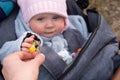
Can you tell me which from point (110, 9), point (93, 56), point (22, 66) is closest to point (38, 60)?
point (22, 66)

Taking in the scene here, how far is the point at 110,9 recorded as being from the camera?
10.9ft

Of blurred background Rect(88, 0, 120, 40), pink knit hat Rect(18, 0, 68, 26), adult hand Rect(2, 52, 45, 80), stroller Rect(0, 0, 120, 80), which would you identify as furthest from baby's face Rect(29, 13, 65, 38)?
blurred background Rect(88, 0, 120, 40)

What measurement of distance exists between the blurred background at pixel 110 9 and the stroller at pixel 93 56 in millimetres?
980

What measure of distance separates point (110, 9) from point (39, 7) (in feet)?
4.43

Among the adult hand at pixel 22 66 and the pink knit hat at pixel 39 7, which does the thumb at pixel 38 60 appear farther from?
the pink knit hat at pixel 39 7

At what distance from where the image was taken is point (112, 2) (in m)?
3.40

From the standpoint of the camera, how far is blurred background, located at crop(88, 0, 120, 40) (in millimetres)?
3180

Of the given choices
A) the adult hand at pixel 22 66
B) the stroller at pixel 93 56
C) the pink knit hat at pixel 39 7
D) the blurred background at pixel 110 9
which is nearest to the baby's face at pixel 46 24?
the pink knit hat at pixel 39 7

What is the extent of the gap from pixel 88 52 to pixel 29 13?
0.41m

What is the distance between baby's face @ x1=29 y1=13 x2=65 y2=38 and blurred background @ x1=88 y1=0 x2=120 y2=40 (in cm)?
109

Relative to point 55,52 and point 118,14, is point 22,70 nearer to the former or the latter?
point 55,52

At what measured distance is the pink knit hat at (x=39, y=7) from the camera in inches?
82.6

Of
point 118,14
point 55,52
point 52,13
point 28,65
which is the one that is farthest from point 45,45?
point 118,14

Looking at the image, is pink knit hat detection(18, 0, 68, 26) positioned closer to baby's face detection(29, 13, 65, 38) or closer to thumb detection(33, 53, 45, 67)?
baby's face detection(29, 13, 65, 38)
